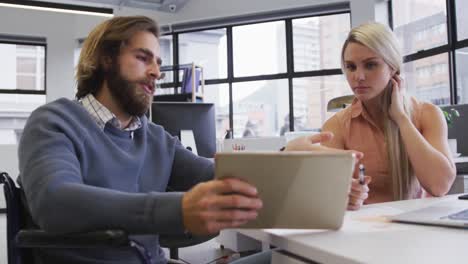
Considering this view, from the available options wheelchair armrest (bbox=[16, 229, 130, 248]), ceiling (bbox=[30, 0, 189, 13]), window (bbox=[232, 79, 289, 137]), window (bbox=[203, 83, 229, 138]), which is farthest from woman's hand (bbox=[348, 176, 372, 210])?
ceiling (bbox=[30, 0, 189, 13])

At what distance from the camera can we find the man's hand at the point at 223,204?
0.68 m

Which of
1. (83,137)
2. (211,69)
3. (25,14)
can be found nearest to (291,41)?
(211,69)

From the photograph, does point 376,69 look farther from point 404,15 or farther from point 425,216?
point 404,15

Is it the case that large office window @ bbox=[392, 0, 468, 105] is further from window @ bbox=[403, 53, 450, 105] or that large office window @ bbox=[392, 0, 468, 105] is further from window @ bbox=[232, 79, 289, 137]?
window @ bbox=[232, 79, 289, 137]

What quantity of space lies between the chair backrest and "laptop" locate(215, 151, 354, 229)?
590mm

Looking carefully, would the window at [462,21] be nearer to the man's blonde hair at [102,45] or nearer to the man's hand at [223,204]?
the man's blonde hair at [102,45]

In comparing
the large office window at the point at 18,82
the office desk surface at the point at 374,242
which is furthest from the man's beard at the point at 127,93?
the large office window at the point at 18,82

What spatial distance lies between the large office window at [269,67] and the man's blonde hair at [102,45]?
4.64 m

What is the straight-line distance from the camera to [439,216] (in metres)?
0.86

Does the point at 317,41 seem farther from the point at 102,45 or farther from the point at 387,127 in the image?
the point at 102,45

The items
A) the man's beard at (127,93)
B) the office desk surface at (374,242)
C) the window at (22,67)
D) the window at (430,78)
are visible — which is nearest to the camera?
the office desk surface at (374,242)

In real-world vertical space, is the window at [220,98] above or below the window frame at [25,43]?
below

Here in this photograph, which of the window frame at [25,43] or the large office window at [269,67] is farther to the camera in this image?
the window frame at [25,43]

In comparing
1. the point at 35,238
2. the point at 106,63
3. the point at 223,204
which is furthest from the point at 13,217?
the point at 223,204
